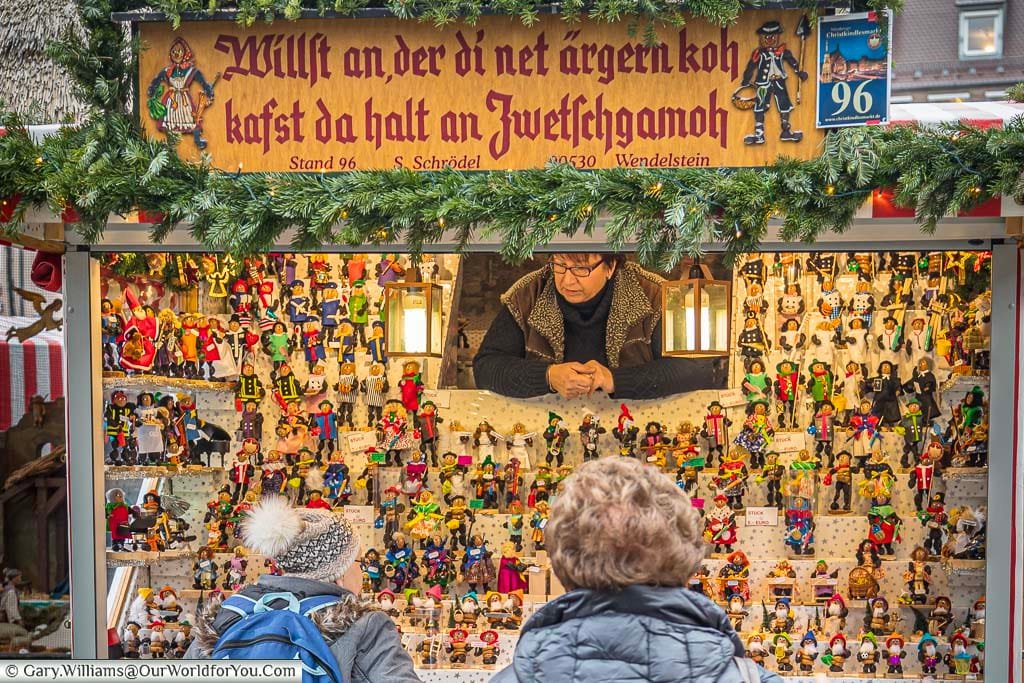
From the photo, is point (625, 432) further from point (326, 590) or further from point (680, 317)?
point (326, 590)

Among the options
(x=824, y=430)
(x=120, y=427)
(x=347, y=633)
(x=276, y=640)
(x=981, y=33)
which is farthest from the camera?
(x=981, y=33)

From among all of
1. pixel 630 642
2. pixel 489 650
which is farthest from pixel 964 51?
pixel 630 642

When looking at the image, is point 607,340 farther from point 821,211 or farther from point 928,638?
point 928,638

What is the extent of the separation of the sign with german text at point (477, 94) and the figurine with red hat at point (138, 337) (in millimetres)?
1580

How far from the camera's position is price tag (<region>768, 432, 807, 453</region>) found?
15.5ft

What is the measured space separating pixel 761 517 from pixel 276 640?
297 centimetres

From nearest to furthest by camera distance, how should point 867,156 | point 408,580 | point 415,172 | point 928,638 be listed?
point 867,156, point 415,172, point 928,638, point 408,580

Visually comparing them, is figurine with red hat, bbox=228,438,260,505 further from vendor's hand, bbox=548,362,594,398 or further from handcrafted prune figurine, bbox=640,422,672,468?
handcrafted prune figurine, bbox=640,422,672,468

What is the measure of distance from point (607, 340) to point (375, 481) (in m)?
1.50

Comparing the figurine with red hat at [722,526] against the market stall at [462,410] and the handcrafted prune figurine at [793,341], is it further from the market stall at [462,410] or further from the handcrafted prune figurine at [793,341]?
the handcrafted prune figurine at [793,341]

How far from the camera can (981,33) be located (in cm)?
796

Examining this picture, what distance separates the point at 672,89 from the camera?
3400mm

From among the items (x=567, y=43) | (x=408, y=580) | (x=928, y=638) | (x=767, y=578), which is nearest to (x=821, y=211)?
(x=567, y=43)

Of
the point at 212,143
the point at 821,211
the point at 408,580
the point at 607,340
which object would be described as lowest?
the point at 408,580
